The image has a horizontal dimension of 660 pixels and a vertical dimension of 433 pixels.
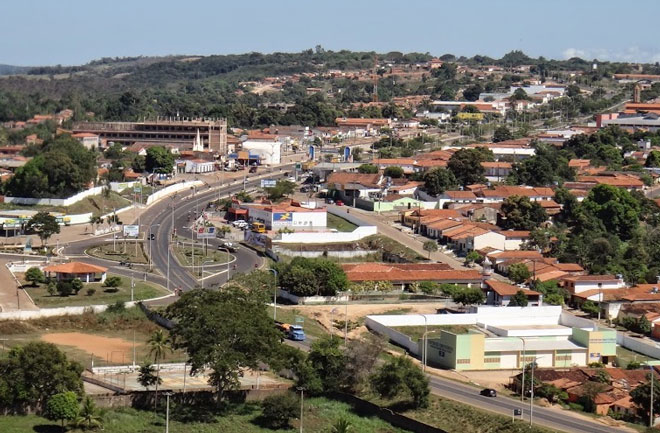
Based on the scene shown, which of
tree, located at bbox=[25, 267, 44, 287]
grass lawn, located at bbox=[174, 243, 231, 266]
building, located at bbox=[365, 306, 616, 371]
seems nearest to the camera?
building, located at bbox=[365, 306, 616, 371]

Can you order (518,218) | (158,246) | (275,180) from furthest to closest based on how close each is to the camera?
1. (275,180)
2. (518,218)
3. (158,246)

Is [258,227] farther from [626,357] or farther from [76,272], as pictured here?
[626,357]

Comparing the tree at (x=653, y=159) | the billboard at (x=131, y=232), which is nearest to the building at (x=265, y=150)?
the tree at (x=653, y=159)

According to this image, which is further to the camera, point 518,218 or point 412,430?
point 518,218

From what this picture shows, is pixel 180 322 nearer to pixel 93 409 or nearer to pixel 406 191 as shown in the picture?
pixel 93 409

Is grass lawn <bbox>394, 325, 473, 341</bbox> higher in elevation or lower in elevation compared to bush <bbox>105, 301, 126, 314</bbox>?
lower

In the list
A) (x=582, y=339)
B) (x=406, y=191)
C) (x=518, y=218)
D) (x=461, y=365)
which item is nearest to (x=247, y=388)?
(x=461, y=365)

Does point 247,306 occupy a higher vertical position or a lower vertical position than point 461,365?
higher

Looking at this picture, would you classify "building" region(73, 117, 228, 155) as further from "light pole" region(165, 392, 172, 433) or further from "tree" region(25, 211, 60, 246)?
"light pole" region(165, 392, 172, 433)

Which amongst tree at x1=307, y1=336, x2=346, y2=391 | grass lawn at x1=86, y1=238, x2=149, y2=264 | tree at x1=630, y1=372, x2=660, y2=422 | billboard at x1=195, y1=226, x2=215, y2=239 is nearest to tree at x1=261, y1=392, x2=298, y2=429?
tree at x1=307, y1=336, x2=346, y2=391
